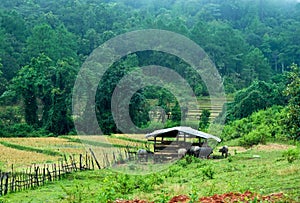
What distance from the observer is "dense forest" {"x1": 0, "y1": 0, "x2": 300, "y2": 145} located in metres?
42.5

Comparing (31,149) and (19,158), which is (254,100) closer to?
(31,149)

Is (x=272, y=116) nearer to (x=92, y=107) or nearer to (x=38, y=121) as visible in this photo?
(x=92, y=107)

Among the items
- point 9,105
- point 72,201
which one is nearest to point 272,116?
point 72,201

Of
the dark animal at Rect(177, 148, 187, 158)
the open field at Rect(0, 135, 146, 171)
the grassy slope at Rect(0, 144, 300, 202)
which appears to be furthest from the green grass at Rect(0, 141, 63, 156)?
the grassy slope at Rect(0, 144, 300, 202)

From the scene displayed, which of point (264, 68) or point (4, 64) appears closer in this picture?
point (4, 64)

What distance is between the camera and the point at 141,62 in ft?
221

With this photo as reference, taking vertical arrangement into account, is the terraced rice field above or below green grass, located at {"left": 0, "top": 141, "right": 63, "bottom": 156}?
below

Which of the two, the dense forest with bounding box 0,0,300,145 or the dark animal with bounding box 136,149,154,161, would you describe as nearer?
the dark animal with bounding box 136,149,154,161

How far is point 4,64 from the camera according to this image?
187ft

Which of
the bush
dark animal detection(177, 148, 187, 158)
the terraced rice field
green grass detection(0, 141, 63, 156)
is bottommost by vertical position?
the terraced rice field

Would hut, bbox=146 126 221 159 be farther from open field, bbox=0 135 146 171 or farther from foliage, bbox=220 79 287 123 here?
foliage, bbox=220 79 287 123

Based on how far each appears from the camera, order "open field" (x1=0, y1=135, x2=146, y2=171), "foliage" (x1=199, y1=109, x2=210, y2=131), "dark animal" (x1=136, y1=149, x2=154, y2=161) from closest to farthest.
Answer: "dark animal" (x1=136, y1=149, x2=154, y2=161) < "open field" (x1=0, y1=135, x2=146, y2=171) < "foliage" (x1=199, y1=109, x2=210, y2=131)

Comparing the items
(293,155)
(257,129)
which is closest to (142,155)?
(293,155)

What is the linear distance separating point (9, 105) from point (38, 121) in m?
5.77
